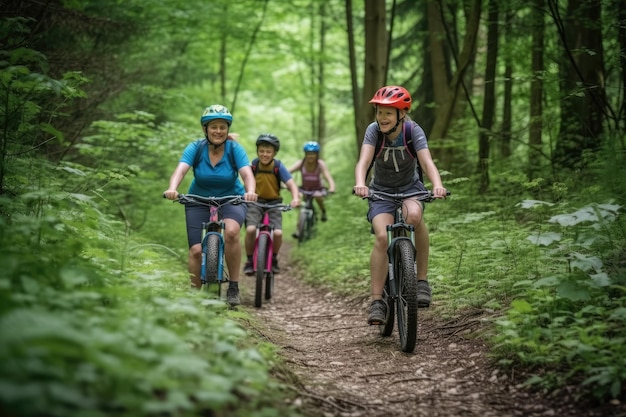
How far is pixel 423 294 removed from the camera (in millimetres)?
5426

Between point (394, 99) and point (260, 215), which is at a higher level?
point (394, 99)

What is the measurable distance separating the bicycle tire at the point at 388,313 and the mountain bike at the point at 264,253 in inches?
100

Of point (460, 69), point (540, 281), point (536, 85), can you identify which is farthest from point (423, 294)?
point (536, 85)

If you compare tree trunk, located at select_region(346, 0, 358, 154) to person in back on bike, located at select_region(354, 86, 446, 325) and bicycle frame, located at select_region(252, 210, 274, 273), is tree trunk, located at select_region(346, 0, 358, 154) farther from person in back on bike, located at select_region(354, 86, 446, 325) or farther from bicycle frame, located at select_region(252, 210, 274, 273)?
person in back on bike, located at select_region(354, 86, 446, 325)

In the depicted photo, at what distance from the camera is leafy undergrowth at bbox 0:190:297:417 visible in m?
2.21

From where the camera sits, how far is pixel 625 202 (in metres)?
5.99

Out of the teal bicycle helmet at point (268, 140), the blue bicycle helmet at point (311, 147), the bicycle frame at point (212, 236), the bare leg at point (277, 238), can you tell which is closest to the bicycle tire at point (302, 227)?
the blue bicycle helmet at point (311, 147)

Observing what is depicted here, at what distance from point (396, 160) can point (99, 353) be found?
13.0ft

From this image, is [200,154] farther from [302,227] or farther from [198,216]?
[302,227]

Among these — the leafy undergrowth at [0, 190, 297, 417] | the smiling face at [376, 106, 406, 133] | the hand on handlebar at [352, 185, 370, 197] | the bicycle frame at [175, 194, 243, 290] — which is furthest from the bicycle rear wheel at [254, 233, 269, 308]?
the leafy undergrowth at [0, 190, 297, 417]

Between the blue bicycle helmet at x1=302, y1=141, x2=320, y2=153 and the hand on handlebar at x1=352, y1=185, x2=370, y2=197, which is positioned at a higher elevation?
the blue bicycle helmet at x1=302, y1=141, x2=320, y2=153

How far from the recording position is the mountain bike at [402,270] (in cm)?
511

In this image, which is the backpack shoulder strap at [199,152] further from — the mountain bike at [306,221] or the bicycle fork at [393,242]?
the mountain bike at [306,221]

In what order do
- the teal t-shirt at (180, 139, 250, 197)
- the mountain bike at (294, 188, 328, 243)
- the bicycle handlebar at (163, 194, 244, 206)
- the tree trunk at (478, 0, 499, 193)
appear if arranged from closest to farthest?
1. the bicycle handlebar at (163, 194, 244, 206)
2. the teal t-shirt at (180, 139, 250, 197)
3. the tree trunk at (478, 0, 499, 193)
4. the mountain bike at (294, 188, 328, 243)
